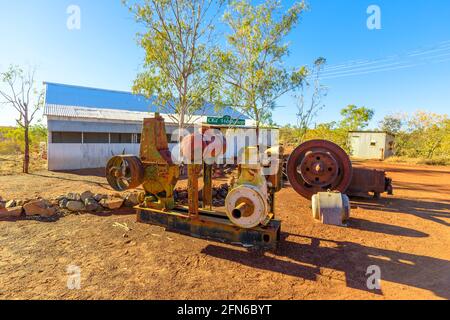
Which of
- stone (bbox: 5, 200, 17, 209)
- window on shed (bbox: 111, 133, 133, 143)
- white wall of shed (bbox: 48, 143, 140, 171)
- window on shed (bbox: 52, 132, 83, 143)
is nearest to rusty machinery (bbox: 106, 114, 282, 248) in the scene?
stone (bbox: 5, 200, 17, 209)

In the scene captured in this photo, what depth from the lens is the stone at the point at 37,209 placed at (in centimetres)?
552

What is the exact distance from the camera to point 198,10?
470 inches

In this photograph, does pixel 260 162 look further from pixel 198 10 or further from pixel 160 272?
pixel 198 10

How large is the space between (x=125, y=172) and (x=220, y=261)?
247 cm

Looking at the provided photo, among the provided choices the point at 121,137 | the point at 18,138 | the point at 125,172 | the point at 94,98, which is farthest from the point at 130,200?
the point at 18,138

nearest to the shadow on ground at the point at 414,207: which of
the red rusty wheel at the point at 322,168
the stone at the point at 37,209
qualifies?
the red rusty wheel at the point at 322,168

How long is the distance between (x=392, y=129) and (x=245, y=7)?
30.6 m

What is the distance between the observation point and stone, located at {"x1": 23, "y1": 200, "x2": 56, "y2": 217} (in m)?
5.52

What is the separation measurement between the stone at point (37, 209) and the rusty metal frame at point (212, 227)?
221 cm

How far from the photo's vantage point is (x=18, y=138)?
20.5m

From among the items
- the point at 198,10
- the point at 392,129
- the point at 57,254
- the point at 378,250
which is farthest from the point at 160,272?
the point at 392,129

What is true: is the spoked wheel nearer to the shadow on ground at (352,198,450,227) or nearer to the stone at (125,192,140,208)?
the stone at (125,192,140,208)

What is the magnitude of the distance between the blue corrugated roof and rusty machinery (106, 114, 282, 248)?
427 inches

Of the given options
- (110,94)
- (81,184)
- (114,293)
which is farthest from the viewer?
(110,94)
